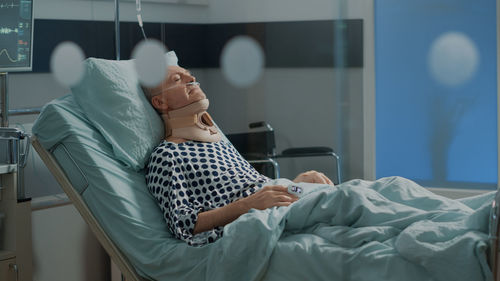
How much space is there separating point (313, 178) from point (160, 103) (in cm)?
84

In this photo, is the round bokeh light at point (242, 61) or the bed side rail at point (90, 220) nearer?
the round bokeh light at point (242, 61)

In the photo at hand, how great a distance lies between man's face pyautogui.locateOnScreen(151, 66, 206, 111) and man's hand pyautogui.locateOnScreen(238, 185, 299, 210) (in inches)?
13.3

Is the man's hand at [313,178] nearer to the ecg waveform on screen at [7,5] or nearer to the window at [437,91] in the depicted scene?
the window at [437,91]

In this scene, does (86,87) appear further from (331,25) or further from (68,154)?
(331,25)

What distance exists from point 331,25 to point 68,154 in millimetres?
1140

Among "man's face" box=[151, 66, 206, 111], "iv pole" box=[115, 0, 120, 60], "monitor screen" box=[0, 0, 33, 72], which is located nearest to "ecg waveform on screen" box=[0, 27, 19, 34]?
"monitor screen" box=[0, 0, 33, 72]

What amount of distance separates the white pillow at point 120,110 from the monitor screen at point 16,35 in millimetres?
416

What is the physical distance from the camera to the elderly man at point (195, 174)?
6.18 feet

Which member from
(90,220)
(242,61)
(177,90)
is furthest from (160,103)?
(242,61)

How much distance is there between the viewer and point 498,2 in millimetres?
1116

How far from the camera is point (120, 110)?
7.23 ft

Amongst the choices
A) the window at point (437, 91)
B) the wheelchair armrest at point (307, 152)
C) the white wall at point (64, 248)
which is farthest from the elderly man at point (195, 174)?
the white wall at point (64, 248)

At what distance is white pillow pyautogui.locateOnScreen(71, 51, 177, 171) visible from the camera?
2148 mm

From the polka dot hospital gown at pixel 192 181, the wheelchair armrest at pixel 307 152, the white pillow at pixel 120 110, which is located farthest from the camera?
the white pillow at pixel 120 110
